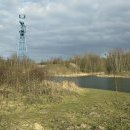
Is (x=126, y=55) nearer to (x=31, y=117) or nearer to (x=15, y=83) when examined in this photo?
(x=15, y=83)

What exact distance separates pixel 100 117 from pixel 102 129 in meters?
2.85

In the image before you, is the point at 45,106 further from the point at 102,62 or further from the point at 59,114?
the point at 102,62

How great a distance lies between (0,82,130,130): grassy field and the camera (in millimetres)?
13781

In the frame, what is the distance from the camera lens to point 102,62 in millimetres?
106625

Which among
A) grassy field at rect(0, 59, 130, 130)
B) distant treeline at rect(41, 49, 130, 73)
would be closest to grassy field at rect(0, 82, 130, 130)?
grassy field at rect(0, 59, 130, 130)

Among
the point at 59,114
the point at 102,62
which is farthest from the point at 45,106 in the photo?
the point at 102,62

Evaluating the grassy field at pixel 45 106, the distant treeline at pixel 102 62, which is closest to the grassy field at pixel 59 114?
the grassy field at pixel 45 106

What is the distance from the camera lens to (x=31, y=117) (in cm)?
1592

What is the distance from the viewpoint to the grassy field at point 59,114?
13.8m

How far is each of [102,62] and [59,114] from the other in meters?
90.7

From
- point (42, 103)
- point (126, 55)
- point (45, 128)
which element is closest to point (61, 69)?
point (126, 55)

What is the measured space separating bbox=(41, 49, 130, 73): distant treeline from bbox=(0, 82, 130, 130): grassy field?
72.0m

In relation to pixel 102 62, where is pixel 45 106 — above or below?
below

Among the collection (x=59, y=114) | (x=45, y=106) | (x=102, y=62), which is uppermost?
(x=102, y=62)
